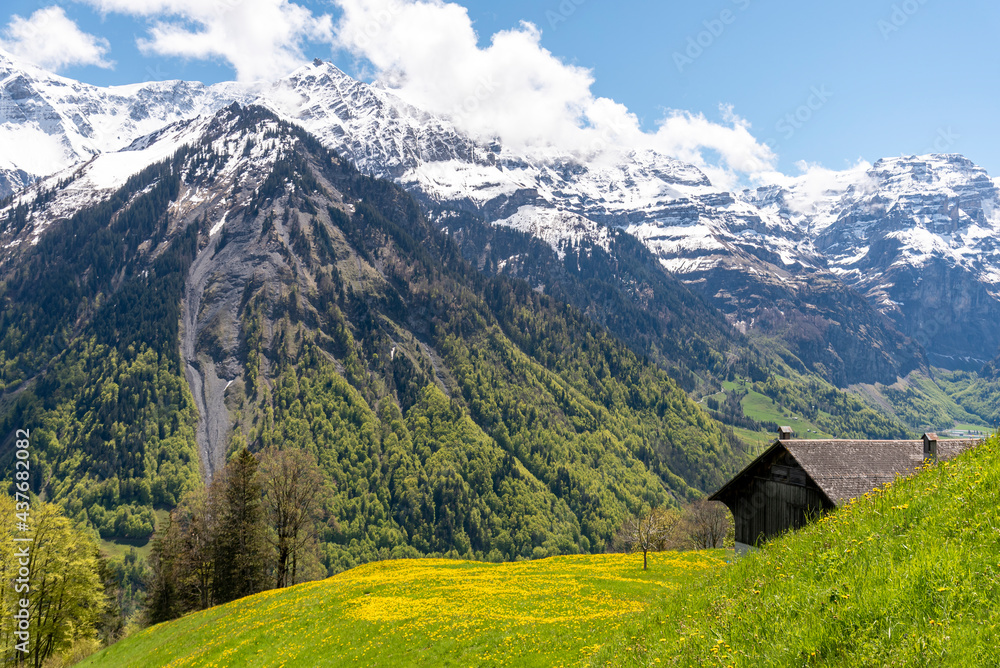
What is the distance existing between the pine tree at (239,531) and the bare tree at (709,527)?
68.2 m

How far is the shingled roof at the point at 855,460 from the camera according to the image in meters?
29.6

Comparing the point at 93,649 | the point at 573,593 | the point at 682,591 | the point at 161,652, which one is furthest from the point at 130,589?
the point at 682,591

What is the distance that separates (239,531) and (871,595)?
193 feet

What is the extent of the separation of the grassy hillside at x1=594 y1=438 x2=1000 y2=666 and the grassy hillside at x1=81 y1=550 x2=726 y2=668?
20.7 feet

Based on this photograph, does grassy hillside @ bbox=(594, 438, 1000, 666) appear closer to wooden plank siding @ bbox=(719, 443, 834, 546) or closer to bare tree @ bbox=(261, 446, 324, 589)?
wooden plank siding @ bbox=(719, 443, 834, 546)

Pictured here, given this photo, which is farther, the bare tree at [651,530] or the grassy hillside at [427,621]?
the bare tree at [651,530]

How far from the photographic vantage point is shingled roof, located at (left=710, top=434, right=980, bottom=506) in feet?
97.0

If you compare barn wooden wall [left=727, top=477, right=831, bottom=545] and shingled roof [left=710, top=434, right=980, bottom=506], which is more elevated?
shingled roof [left=710, top=434, right=980, bottom=506]

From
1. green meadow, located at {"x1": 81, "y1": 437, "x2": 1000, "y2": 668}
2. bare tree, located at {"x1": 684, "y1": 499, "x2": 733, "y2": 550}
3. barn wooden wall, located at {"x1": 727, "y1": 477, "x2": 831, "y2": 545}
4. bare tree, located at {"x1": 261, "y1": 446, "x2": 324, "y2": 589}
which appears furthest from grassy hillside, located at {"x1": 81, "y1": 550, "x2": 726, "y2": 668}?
bare tree, located at {"x1": 684, "y1": 499, "x2": 733, "y2": 550}

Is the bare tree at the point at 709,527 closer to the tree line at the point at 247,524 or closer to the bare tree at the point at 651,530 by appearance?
the bare tree at the point at 651,530

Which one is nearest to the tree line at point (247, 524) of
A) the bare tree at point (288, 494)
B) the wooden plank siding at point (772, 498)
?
the bare tree at point (288, 494)

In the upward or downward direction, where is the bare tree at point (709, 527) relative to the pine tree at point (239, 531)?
downward

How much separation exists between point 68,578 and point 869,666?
200 ft

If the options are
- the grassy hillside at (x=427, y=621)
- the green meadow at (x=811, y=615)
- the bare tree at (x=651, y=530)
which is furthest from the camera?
the bare tree at (x=651, y=530)
